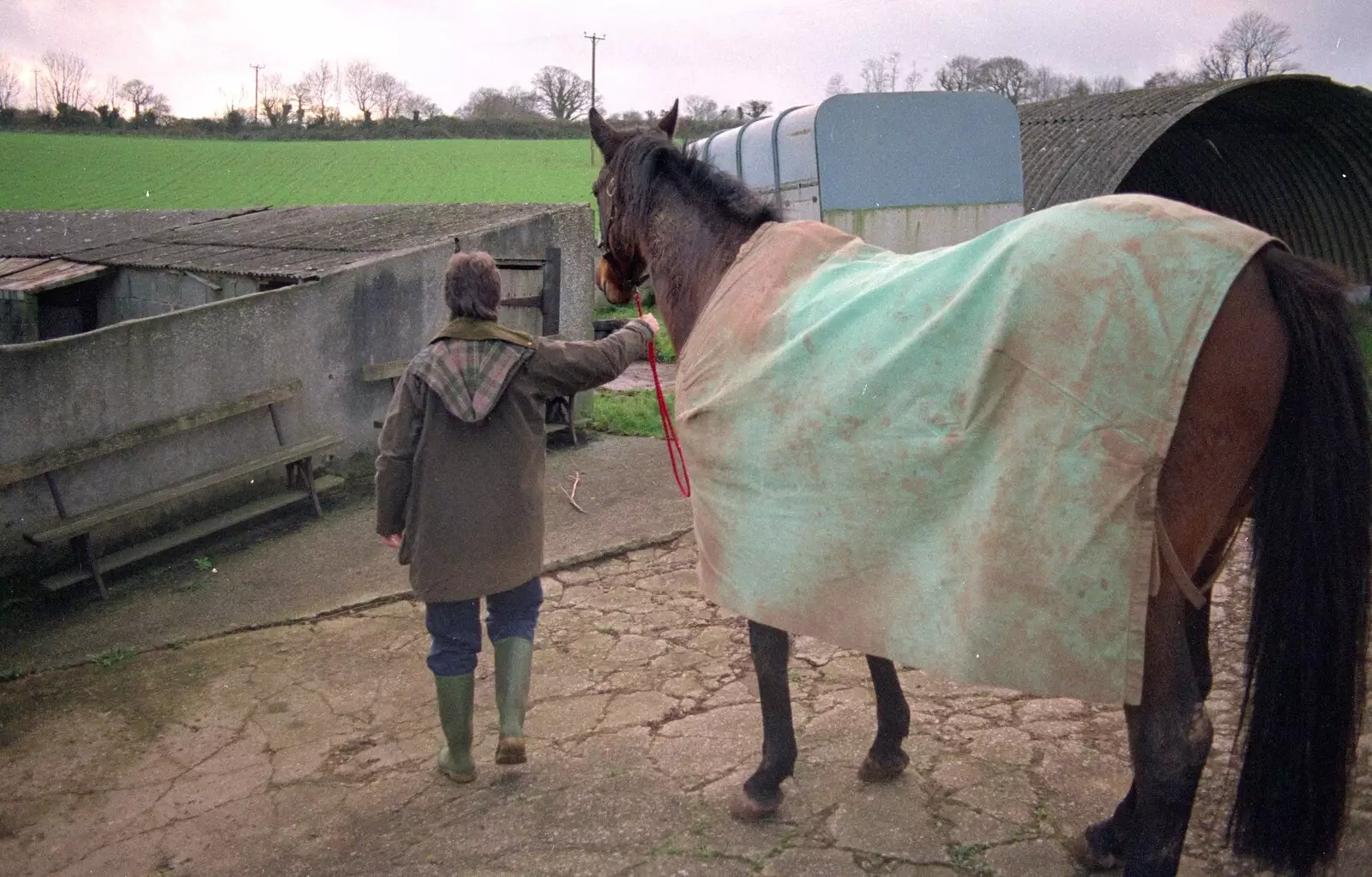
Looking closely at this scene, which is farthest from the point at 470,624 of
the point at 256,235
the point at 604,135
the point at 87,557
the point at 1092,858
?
the point at 256,235

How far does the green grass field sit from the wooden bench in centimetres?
1545

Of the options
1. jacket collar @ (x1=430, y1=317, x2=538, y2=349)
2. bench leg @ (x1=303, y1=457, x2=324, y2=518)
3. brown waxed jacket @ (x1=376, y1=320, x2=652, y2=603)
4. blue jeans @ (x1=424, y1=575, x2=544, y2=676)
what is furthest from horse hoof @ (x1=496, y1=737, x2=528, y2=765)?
bench leg @ (x1=303, y1=457, x2=324, y2=518)

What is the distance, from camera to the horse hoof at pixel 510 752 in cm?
318

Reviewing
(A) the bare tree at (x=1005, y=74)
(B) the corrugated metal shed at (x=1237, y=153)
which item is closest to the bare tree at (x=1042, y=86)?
(A) the bare tree at (x=1005, y=74)

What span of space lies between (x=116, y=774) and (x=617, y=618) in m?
1.97

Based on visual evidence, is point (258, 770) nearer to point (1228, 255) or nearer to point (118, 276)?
point (1228, 255)

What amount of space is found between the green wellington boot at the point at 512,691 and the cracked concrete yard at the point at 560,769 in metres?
0.11

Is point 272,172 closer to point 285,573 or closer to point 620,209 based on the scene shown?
point 285,573

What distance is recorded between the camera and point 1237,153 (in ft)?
36.6

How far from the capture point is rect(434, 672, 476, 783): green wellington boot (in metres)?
3.15

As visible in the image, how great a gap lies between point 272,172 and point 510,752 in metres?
29.4

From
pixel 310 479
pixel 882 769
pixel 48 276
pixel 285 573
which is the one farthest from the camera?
pixel 48 276

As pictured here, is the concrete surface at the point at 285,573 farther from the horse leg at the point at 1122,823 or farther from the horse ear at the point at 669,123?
the horse leg at the point at 1122,823

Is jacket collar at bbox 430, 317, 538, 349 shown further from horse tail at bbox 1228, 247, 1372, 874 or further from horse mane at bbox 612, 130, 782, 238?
horse tail at bbox 1228, 247, 1372, 874
